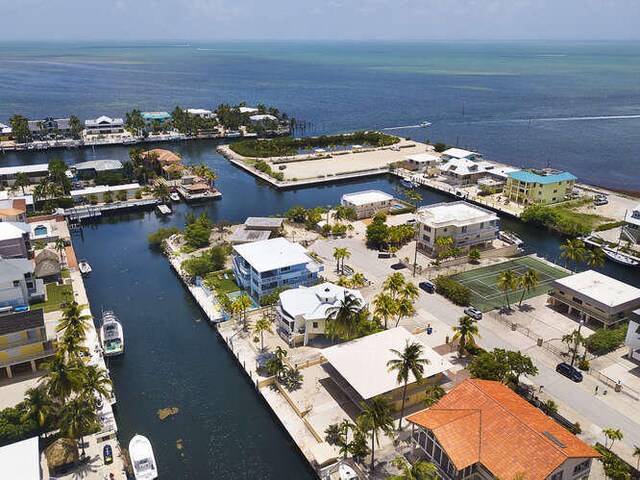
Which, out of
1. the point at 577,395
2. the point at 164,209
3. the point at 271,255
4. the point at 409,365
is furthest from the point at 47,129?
the point at 577,395

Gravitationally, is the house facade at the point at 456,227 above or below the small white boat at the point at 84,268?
above

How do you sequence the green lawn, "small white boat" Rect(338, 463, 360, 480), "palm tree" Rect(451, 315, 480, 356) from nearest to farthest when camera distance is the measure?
1. "small white boat" Rect(338, 463, 360, 480)
2. "palm tree" Rect(451, 315, 480, 356)
3. the green lawn

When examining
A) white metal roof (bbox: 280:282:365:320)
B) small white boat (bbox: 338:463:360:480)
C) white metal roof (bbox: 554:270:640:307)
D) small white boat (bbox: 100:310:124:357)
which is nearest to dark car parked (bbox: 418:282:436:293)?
white metal roof (bbox: 280:282:365:320)

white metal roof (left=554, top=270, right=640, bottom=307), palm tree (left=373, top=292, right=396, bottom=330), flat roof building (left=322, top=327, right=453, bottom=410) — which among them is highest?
palm tree (left=373, top=292, right=396, bottom=330)

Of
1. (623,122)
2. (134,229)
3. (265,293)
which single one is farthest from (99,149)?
(623,122)

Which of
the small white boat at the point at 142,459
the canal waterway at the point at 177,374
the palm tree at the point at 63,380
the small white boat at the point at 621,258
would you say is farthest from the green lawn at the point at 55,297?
the small white boat at the point at 621,258

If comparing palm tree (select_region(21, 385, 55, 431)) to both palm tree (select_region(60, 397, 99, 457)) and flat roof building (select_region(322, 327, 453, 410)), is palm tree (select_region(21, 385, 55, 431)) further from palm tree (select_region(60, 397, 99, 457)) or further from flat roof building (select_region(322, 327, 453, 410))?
flat roof building (select_region(322, 327, 453, 410))

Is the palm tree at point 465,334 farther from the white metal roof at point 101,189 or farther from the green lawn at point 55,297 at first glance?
the white metal roof at point 101,189
